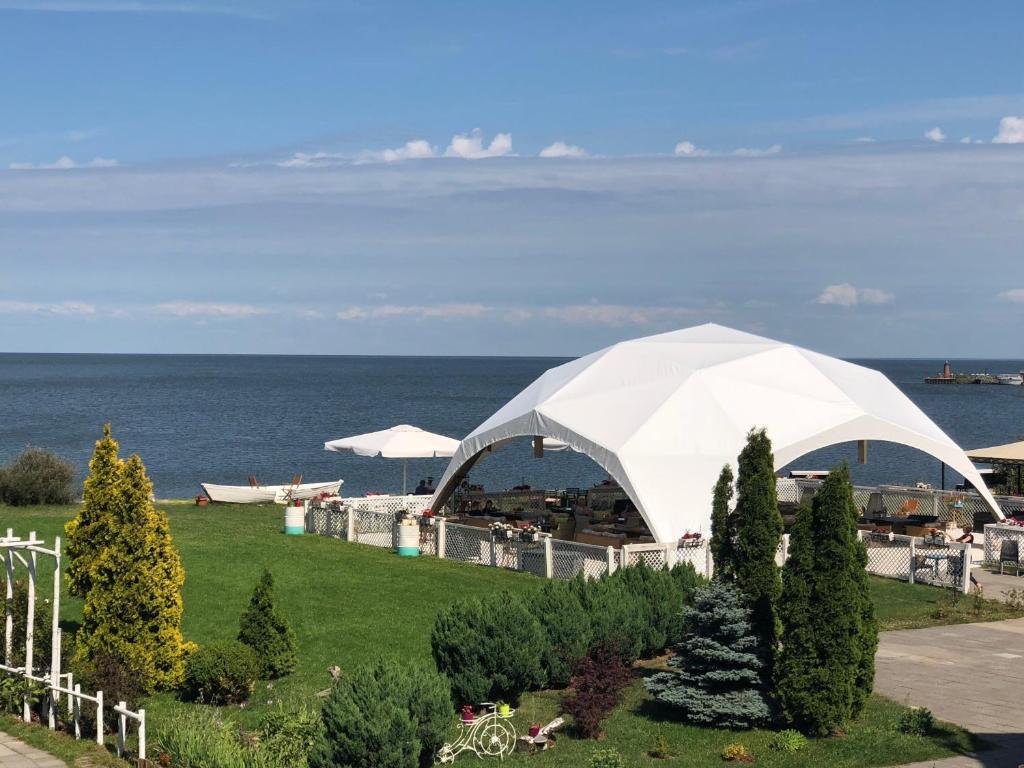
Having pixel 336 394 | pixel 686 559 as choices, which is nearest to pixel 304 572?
pixel 686 559

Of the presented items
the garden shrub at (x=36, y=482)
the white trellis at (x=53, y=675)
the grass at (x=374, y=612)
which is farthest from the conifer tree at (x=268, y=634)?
the garden shrub at (x=36, y=482)

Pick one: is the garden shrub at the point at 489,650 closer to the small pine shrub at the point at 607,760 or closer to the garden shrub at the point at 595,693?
the garden shrub at the point at 595,693

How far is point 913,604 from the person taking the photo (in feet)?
63.4

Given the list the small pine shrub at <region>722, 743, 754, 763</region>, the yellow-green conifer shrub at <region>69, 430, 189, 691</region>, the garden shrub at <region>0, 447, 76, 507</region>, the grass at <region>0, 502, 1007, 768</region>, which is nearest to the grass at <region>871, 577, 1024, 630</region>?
the grass at <region>0, 502, 1007, 768</region>

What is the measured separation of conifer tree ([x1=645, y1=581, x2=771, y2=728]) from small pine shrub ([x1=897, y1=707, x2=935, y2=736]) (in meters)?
1.28

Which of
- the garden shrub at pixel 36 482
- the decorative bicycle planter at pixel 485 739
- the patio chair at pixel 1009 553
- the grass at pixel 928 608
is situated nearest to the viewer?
the decorative bicycle planter at pixel 485 739

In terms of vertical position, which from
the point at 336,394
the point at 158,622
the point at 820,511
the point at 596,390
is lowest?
the point at 158,622

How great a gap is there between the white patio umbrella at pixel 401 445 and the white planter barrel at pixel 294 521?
304cm

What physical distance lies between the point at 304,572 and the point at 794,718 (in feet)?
34.5

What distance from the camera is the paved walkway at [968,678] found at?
477 inches

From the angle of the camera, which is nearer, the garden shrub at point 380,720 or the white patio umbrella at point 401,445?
the garden shrub at point 380,720

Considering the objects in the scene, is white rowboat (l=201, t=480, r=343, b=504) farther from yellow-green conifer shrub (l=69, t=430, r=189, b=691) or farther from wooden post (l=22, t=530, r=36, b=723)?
wooden post (l=22, t=530, r=36, b=723)

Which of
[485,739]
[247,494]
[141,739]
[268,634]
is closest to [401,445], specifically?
[247,494]

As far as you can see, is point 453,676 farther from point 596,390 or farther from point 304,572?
point 596,390
